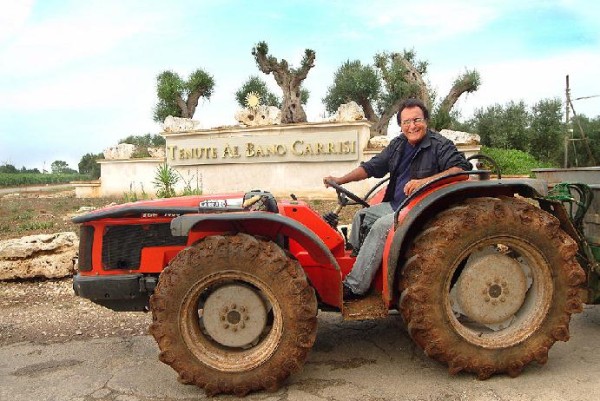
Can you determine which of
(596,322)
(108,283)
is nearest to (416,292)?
(108,283)

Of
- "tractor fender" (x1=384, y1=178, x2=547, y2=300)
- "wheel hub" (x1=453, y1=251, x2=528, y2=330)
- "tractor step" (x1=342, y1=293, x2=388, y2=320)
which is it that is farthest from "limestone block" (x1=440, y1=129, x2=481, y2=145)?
"tractor step" (x1=342, y1=293, x2=388, y2=320)

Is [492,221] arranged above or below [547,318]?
above

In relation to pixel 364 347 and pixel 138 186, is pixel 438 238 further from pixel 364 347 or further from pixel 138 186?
pixel 138 186

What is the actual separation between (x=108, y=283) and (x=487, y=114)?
2503 cm

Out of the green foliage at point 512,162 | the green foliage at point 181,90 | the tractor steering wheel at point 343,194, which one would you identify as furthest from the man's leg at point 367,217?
the green foliage at point 181,90

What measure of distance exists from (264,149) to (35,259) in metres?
11.6

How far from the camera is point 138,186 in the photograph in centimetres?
1961

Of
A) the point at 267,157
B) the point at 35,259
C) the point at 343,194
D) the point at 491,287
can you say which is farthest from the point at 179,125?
the point at 491,287

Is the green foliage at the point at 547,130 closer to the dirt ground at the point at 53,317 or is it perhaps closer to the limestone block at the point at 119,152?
the limestone block at the point at 119,152

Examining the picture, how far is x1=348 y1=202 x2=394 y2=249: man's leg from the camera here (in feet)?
12.1

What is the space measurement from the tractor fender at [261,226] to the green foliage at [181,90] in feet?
78.2

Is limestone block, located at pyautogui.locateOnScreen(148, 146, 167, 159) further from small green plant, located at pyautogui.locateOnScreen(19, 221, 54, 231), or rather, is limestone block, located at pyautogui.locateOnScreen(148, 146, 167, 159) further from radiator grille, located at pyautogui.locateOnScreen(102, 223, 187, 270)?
radiator grille, located at pyautogui.locateOnScreen(102, 223, 187, 270)

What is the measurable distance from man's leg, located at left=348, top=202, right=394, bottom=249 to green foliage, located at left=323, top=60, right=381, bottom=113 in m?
23.7

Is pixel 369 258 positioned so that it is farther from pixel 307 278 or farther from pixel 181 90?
pixel 181 90
